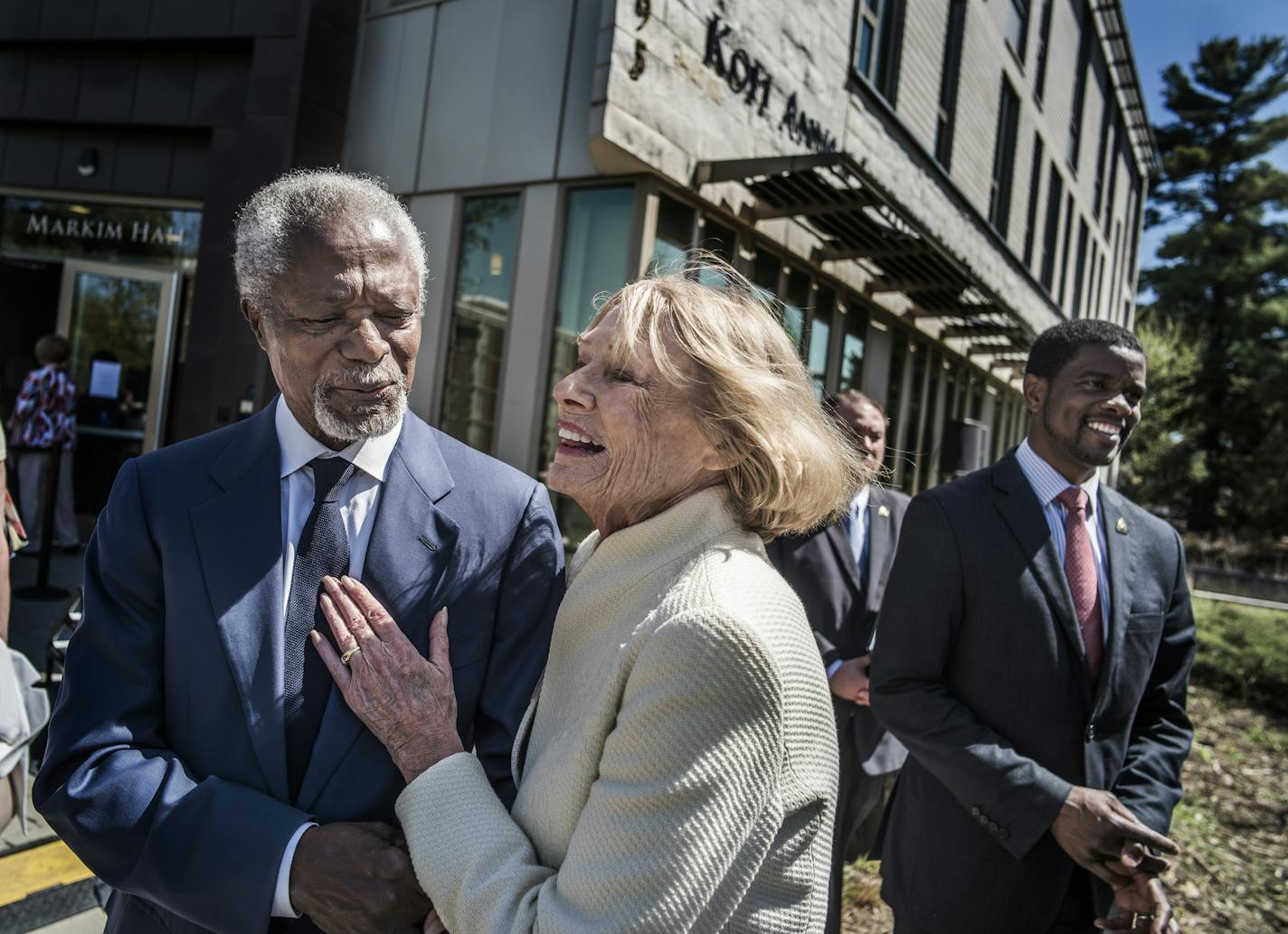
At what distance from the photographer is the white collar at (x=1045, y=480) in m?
2.54

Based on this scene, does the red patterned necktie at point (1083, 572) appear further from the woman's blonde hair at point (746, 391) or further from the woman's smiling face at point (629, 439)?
the woman's smiling face at point (629, 439)

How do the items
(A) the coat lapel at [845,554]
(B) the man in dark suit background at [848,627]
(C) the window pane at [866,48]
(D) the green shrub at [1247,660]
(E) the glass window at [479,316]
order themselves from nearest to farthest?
(B) the man in dark suit background at [848,627]
(A) the coat lapel at [845,554]
(E) the glass window at [479,316]
(D) the green shrub at [1247,660]
(C) the window pane at [866,48]

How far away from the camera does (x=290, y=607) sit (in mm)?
1487

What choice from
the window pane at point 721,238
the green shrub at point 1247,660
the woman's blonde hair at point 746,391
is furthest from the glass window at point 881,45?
the woman's blonde hair at point 746,391

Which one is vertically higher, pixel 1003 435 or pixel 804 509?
pixel 1003 435

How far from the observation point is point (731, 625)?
1205 mm

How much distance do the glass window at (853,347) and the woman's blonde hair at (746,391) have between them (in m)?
9.07

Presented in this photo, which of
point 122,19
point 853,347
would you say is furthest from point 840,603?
point 122,19

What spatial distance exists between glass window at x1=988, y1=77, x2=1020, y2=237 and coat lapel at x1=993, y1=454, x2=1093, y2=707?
14.2 m

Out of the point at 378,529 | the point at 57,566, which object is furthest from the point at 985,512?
the point at 57,566

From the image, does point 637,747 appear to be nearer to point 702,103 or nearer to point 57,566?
point 702,103

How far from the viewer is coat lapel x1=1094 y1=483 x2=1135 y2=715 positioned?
2.32 m

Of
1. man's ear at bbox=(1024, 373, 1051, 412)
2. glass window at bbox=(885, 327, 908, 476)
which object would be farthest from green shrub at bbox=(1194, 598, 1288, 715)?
man's ear at bbox=(1024, 373, 1051, 412)

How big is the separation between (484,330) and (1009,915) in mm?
6625
